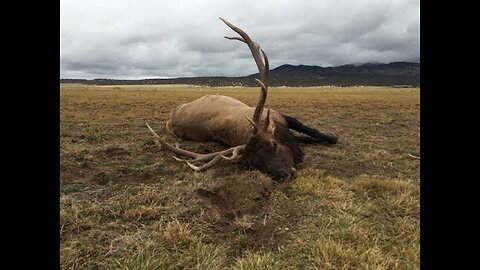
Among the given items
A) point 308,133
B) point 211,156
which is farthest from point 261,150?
point 308,133

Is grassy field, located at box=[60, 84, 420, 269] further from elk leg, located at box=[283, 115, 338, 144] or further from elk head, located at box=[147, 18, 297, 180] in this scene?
elk leg, located at box=[283, 115, 338, 144]

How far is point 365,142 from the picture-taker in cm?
995

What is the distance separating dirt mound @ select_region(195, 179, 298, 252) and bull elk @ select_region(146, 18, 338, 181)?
651mm

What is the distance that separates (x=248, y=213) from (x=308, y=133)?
174 inches

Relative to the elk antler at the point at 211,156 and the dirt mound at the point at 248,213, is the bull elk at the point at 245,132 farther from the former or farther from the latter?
the dirt mound at the point at 248,213

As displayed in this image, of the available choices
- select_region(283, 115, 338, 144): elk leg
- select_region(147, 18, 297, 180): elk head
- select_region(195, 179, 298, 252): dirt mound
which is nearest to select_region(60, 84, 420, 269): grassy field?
select_region(195, 179, 298, 252): dirt mound

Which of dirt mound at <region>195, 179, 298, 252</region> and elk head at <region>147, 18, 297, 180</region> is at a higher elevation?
elk head at <region>147, 18, 297, 180</region>

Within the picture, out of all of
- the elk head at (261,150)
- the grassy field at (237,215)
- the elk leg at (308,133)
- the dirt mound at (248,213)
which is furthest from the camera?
the elk leg at (308,133)

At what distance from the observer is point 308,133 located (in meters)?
8.93

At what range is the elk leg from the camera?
8.80 meters

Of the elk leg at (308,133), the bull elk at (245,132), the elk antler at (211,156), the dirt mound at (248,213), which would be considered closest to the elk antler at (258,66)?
the bull elk at (245,132)

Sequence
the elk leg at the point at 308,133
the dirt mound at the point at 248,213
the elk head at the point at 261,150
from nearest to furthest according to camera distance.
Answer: the dirt mound at the point at 248,213
the elk head at the point at 261,150
the elk leg at the point at 308,133

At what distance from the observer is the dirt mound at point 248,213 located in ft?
13.9

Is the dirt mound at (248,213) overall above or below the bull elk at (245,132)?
below
